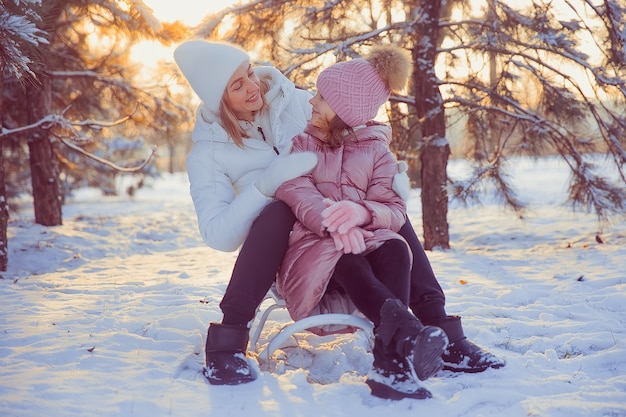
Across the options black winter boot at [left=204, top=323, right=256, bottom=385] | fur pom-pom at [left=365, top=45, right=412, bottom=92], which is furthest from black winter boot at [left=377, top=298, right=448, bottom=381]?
fur pom-pom at [left=365, top=45, right=412, bottom=92]

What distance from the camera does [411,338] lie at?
1.93 m

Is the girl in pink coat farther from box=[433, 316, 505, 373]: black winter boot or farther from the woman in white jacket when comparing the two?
box=[433, 316, 505, 373]: black winter boot

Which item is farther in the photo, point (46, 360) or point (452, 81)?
point (452, 81)

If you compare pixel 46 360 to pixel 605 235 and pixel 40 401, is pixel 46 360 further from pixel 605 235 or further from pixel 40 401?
pixel 605 235

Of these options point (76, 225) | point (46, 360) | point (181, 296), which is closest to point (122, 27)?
point (76, 225)

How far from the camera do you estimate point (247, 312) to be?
228 cm

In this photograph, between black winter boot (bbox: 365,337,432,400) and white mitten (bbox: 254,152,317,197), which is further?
white mitten (bbox: 254,152,317,197)

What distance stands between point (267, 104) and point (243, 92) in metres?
0.19

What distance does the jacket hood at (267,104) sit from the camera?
2700 mm

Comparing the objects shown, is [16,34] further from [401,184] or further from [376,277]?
[376,277]

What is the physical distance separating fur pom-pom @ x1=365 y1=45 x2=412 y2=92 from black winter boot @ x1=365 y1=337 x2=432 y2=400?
119 cm

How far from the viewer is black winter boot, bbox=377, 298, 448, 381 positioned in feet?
6.27

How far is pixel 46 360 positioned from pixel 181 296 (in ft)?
4.72

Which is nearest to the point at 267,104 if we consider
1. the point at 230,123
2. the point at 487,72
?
the point at 230,123
